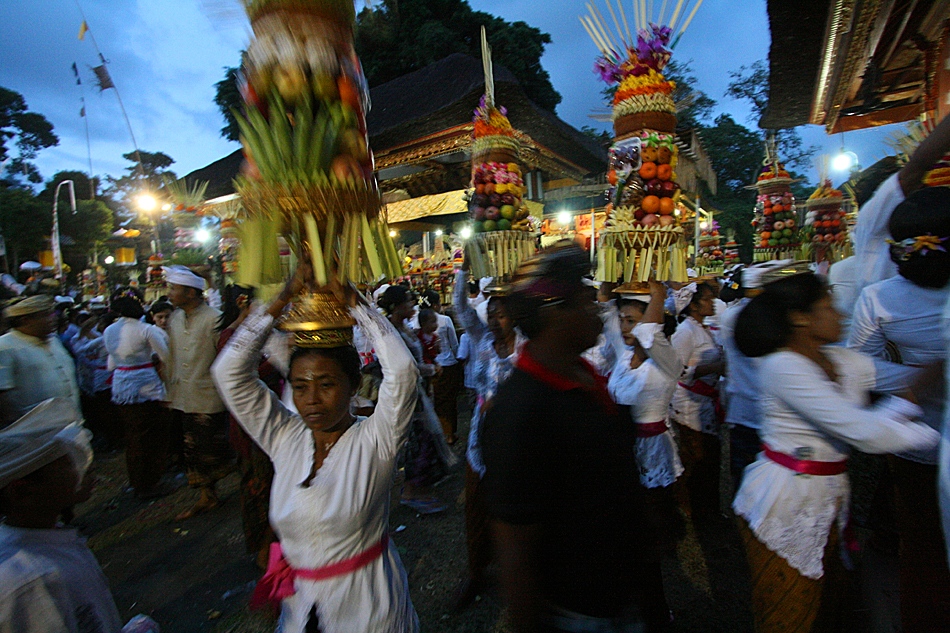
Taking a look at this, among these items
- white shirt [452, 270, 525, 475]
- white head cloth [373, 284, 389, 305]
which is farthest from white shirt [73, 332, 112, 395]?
white shirt [452, 270, 525, 475]

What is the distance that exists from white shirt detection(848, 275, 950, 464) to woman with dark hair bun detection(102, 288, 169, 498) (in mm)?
→ 5726

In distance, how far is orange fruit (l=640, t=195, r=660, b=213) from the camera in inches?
119

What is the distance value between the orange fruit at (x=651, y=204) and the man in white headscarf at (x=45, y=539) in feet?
9.80

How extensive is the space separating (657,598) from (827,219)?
6.89m

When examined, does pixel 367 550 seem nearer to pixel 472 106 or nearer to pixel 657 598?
pixel 657 598

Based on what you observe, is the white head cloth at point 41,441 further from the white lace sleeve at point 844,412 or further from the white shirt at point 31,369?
the white lace sleeve at point 844,412

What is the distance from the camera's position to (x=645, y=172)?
3.00 m

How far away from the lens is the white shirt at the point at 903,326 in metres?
2.11

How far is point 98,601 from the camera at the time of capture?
1.47 meters

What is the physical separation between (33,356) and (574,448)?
4.28m

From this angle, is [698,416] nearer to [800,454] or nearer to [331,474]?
[800,454]

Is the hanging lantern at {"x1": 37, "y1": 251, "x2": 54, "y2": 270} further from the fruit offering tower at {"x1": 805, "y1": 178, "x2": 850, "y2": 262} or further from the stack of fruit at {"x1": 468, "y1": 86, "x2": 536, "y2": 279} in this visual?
the fruit offering tower at {"x1": 805, "y1": 178, "x2": 850, "y2": 262}

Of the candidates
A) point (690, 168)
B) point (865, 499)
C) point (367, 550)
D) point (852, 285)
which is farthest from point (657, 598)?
point (690, 168)

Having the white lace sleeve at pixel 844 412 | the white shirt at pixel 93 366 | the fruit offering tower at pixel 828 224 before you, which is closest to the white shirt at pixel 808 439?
the white lace sleeve at pixel 844 412
